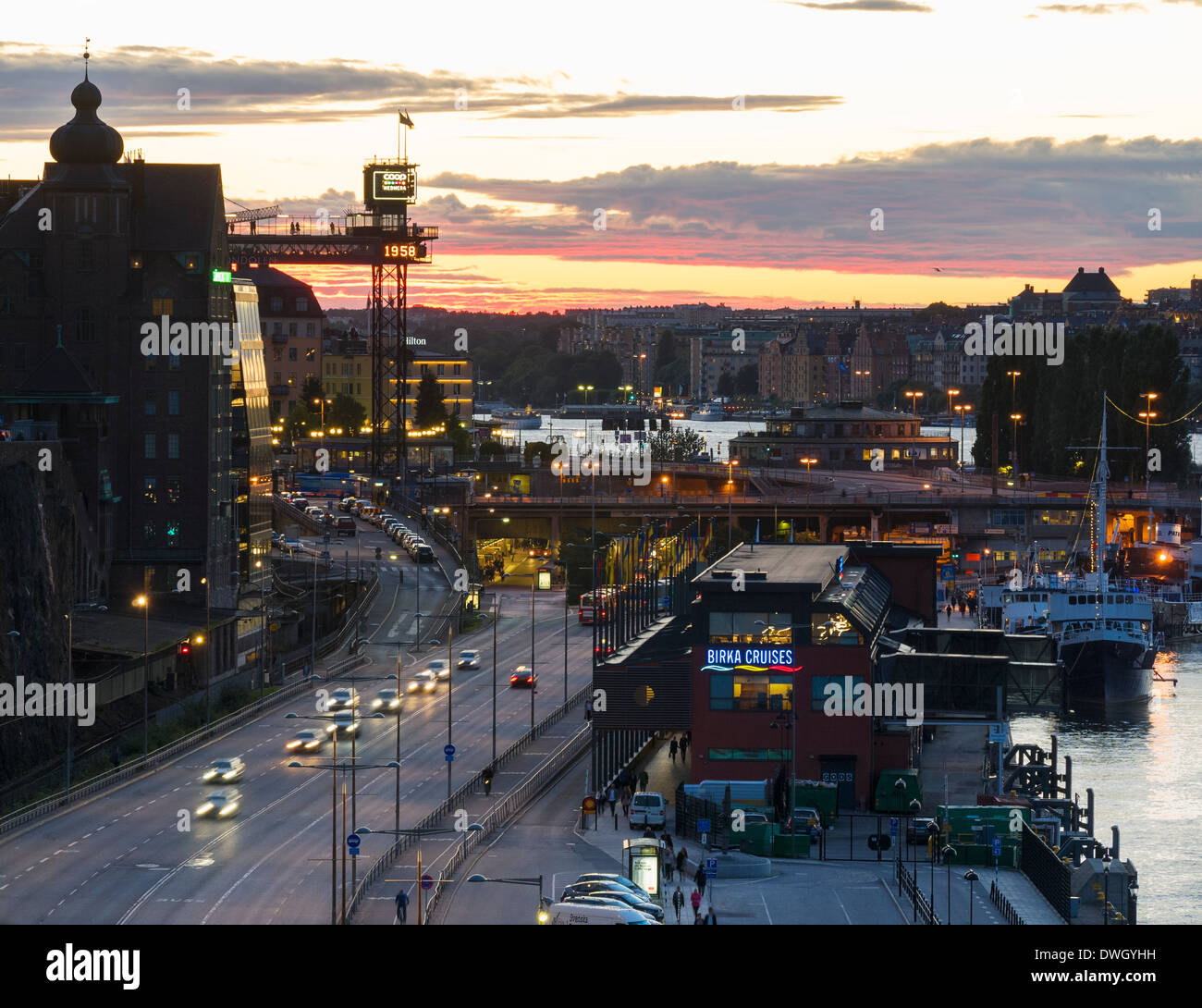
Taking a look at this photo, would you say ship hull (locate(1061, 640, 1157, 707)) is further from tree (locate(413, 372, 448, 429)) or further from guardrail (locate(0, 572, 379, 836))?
tree (locate(413, 372, 448, 429))

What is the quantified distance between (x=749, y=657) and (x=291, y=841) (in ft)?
44.7

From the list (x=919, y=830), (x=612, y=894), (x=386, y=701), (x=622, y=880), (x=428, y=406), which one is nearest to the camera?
(x=612, y=894)

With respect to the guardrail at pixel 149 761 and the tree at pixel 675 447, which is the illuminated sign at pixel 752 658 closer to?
the guardrail at pixel 149 761

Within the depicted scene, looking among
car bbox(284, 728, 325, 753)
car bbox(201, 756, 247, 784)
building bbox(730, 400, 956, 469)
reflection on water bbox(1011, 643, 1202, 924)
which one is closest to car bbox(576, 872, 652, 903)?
reflection on water bbox(1011, 643, 1202, 924)

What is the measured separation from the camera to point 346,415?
18912 cm

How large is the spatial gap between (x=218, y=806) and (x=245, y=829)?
6.53ft

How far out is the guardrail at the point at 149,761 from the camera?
1882 inches

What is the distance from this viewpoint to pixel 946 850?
144ft

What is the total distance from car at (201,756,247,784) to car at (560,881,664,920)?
19.2 meters

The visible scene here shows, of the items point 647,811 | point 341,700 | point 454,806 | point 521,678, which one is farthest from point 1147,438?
point 454,806

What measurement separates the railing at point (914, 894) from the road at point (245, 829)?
10883 mm

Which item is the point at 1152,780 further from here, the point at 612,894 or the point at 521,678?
the point at 612,894

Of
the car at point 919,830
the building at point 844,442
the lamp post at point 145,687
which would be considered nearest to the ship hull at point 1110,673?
the car at point 919,830
